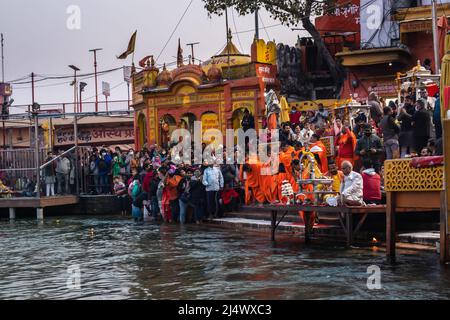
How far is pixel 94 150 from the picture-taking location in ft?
102

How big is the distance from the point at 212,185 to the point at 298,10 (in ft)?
47.3

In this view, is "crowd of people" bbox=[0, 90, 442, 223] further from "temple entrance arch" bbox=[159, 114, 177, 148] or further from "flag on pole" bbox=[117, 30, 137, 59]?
"flag on pole" bbox=[117, 30, 137, 59]

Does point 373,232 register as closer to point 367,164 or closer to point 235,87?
point 367,164

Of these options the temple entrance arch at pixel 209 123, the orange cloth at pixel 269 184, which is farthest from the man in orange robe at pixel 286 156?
the temple entrance arch at pixel 209 123

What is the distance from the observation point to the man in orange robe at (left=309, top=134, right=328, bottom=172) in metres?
19.3

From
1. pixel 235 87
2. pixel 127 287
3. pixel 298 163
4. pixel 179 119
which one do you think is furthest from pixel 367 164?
pixel 179 119

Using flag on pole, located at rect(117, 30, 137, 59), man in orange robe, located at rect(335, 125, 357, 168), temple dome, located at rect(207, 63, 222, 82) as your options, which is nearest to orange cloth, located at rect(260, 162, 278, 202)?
man in orange robe, located at rect(335, 125, 357, 168)

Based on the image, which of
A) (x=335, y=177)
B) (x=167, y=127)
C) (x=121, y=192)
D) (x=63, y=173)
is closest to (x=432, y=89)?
(x=335, y=177)

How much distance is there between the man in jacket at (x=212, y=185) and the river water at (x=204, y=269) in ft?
11.0

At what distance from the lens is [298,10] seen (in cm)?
3503

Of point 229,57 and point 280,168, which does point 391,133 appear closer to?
point 280,168

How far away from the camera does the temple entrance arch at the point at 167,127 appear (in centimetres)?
3528

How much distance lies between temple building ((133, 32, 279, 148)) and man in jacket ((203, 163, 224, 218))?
7.23 m

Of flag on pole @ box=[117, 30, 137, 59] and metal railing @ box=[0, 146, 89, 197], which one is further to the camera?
flag on pole @ box=[117, 30, 137, 59]
